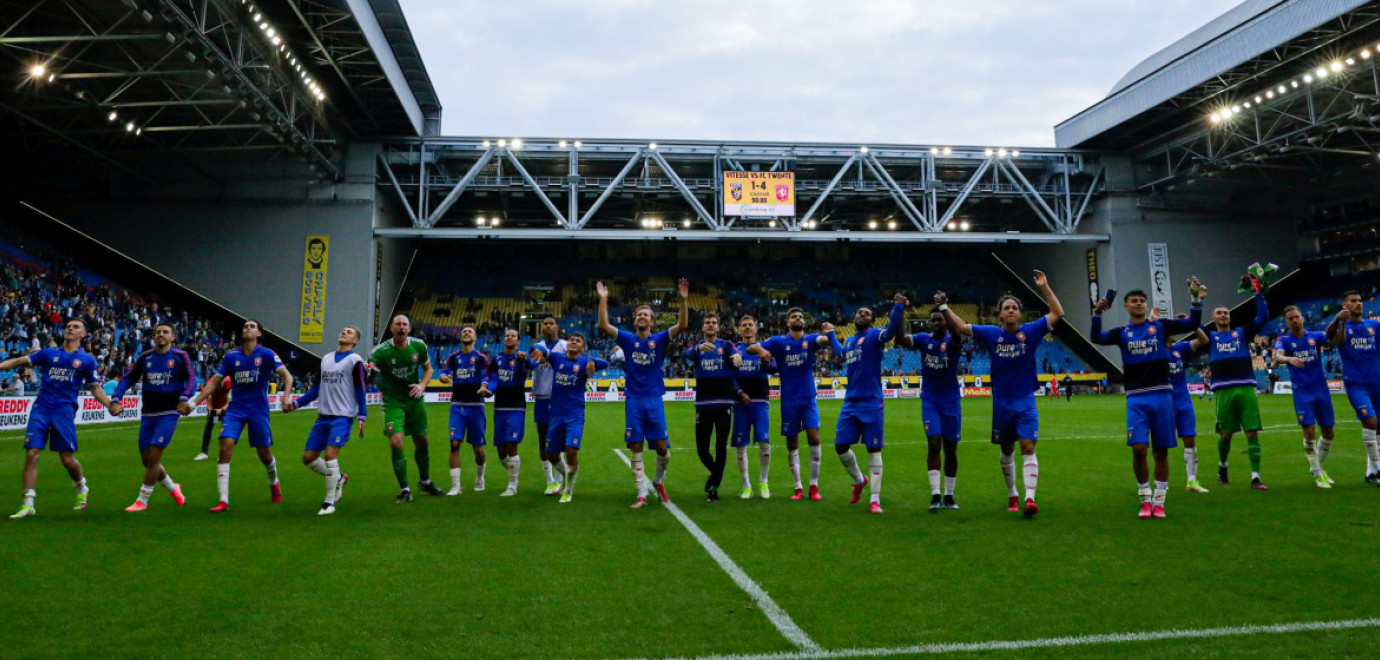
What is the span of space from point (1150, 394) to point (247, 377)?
32.2 ft

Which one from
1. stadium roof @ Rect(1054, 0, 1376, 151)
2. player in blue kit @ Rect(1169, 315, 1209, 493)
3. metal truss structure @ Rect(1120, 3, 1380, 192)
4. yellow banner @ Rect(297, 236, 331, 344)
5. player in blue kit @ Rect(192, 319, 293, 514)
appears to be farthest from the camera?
yellow banner @ Rect(297, 236, 331, 344)

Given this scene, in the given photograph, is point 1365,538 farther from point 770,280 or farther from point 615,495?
point 770,280

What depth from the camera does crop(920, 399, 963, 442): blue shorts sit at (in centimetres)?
825

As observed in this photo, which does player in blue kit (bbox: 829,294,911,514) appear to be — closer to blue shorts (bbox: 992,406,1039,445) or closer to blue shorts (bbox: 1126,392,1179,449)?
blue shorts (bbox: 992,406,1039,445)

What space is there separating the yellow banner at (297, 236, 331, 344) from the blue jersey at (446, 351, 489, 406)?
104 ft

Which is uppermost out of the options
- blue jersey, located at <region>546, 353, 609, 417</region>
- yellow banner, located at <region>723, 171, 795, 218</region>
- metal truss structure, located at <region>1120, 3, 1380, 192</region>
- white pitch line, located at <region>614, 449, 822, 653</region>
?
metal truss structure, located at <region>1120, 3, 1380, 192</region>

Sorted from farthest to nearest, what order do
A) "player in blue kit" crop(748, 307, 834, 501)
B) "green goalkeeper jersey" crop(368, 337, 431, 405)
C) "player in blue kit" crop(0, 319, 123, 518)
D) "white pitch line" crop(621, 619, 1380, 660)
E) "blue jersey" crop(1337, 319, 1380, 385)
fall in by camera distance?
"blue jersey" crop(1337, 319, 1380, 385), "green goalkeeper jersey" crop(368, 337, 431, 405), "player in blue kit" crop(748, 307, 834, 501), "player in blue kit" crop(0, 319, 123, 518), "white pitch line" crop(621, 619, 1380, 660)

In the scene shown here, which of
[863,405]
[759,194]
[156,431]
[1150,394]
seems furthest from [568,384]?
[759,194]

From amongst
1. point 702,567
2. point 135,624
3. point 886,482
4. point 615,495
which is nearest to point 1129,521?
point 886,482

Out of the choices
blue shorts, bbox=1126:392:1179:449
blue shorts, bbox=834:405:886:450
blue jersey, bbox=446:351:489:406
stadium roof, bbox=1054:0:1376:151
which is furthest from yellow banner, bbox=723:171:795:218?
blue shorts, bbox=1126:392:1179:449

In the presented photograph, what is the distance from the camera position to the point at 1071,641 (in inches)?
158

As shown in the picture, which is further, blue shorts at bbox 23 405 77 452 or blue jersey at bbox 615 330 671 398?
blue jersey at bbox 615 330 671 398

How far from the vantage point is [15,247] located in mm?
31906

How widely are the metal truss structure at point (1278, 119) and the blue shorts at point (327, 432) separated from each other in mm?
35563
